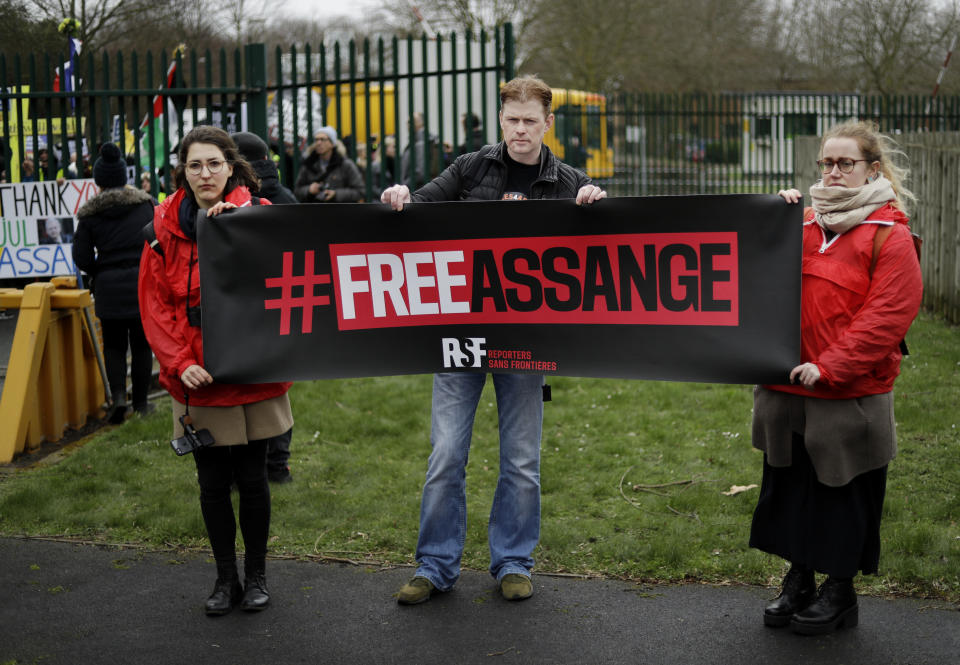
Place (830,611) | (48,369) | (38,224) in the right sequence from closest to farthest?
1. (830,611)
2. (48,369)
3. (38,224)

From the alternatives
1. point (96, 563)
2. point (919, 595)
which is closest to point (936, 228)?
point (919, 595)

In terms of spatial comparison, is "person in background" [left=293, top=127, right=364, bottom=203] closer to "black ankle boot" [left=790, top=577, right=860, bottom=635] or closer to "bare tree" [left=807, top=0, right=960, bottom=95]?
"black ankle boot" [left=790, top=577, right=860, bottom=635]

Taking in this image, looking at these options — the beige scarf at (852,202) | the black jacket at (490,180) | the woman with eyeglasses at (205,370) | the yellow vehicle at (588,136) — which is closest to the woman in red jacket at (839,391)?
the beige scarf at (852,202)

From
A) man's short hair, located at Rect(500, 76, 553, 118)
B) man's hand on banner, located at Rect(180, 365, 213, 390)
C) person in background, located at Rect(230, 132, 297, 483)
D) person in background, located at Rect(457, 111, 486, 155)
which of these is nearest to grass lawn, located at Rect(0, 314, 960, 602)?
person in background, located at Rect(230, 132, 297, 483)

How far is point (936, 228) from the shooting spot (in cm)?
1138

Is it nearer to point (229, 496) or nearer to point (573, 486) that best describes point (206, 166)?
point (229, 496)

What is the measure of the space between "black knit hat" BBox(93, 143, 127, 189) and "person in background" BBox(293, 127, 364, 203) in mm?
2043

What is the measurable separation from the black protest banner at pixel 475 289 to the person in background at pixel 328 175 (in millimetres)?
5360

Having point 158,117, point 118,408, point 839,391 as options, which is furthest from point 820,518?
point 158,117

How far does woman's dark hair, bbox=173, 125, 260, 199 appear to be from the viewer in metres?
4.27

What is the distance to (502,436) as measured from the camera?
456 cm

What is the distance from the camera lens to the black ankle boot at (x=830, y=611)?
413cm

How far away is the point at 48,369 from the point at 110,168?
5.01 feet

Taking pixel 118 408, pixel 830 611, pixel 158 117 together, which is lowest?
pixel 830 611
